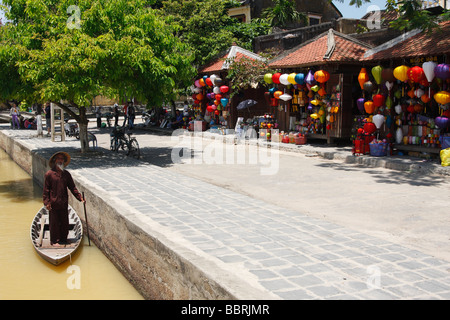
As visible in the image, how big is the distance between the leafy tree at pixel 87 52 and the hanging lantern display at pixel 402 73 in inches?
250

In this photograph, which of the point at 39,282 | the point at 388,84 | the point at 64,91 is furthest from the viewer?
the point at 388,84

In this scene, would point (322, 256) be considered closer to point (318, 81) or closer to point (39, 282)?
point (39, 282)

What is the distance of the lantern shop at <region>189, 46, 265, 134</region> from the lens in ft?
72.8

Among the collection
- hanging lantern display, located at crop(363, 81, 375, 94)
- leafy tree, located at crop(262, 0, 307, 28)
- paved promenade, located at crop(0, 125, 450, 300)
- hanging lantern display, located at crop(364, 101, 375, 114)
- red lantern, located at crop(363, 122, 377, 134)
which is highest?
leafy tree, located at crop(262, 0, 307, 28)

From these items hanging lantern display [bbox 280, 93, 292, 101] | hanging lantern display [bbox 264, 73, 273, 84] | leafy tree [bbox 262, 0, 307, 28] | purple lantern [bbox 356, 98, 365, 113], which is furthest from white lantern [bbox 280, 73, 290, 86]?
leafy tree [bbox 262, 0, 307, 28]

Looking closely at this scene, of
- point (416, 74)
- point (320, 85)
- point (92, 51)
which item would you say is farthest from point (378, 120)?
point (92, 51)

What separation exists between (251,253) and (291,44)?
17.7 m

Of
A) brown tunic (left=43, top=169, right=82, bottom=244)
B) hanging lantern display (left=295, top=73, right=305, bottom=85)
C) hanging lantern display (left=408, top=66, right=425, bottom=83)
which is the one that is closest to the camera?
brown tunic (left=43, top=169, right=82, bottom=244)

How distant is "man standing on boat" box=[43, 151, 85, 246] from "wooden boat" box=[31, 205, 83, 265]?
243mm

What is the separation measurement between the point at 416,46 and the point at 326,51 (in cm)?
352

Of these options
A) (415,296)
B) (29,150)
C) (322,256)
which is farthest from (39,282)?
(29,150)

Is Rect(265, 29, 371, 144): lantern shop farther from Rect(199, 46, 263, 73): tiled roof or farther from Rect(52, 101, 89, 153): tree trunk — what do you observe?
Rect(52, 101, 89, 153): tree trunk

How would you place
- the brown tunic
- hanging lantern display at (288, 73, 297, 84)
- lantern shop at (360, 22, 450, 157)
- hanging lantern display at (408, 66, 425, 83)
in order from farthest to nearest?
hanging lantern display at (288, 73, 297, 84) → hanging lantern display at (408, 66, 425, 83) → lantern shop at (360, 22, 450, 157) → the brown tunic

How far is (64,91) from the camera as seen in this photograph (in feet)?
39.1
